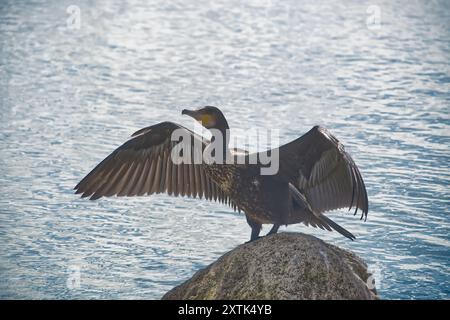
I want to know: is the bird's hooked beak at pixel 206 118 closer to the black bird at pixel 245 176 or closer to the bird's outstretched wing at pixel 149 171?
the black bird at pixel 245 176

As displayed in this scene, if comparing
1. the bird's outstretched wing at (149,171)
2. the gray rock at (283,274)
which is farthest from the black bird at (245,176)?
the gray rock at (283,274)

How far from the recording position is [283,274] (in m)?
6.04

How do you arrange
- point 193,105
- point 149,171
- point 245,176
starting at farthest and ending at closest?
1. point 193,105
2. point 149,171
3. point 245,176

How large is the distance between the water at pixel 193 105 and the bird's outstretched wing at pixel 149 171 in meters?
0.81

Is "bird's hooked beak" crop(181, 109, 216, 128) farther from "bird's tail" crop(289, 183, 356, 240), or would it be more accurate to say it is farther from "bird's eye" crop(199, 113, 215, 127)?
"bird's tail" crop(289, 183, 356, 240)

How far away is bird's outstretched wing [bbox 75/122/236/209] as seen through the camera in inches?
279

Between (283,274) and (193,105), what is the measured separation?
6057 mm

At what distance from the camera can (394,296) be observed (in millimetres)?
7406

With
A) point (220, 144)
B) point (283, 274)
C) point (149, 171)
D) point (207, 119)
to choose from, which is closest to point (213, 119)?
point (207, 119)

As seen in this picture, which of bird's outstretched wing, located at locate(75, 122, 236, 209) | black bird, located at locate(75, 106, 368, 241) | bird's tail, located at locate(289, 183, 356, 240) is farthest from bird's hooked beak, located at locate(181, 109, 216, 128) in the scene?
bird's tail, located at locate(289, 183, 356, 240)

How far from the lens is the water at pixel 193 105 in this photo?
8023mm

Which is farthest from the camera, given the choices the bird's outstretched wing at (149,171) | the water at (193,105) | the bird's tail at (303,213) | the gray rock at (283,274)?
the water at (193,105)

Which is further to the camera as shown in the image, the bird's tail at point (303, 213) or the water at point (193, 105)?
the water at point (193, 105)

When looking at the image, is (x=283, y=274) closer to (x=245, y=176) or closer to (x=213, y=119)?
(x=245, y=176)
